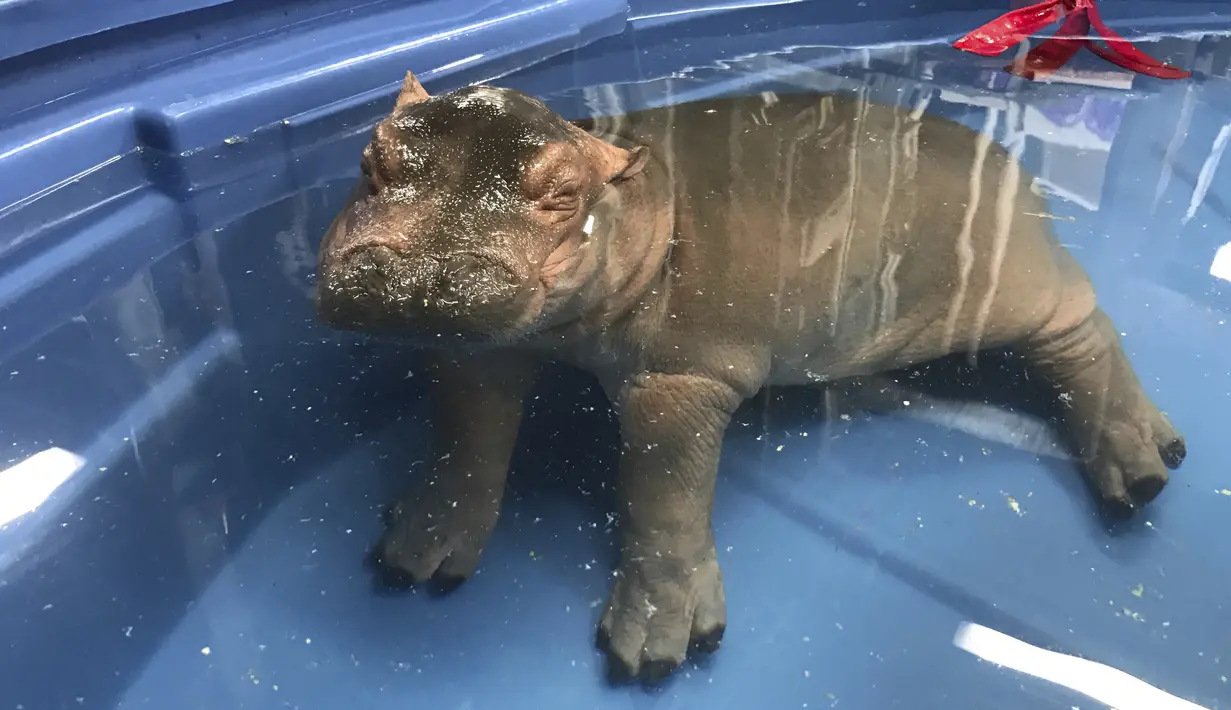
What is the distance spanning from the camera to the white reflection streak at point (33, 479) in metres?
1.83

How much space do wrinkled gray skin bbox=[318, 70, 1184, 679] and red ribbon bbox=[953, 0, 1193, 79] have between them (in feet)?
4.23

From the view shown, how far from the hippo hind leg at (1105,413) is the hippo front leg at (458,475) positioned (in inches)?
44.8

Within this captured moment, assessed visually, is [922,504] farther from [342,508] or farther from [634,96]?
[634,96]

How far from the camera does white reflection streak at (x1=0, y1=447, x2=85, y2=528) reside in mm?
1832

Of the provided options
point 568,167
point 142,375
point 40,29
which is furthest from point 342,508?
point 40,29

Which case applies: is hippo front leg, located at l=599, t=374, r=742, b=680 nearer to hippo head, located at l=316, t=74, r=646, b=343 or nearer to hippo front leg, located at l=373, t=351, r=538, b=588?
hippo front leg, located at l=373, t=351, r=538, b=588

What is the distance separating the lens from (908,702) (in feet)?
5.49

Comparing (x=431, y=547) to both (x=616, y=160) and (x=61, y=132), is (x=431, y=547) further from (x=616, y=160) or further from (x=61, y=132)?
(x=61, y=132)

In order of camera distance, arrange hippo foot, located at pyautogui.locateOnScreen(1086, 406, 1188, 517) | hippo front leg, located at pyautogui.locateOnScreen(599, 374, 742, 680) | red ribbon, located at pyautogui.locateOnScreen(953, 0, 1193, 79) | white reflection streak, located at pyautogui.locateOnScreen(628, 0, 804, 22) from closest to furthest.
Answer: hippo front leg, located at pyautogui.locateOnScreen(599, 374, 742, 680) → hippo foot, located at pyautogui.locateOnScreen(1086, 406, 1188, 517) → red ribbon, located at pyautogui.locateOnScreen(953, 0, 1193, 79) → white reflection streak, located at pyautogui.locateOnScreen(628, 0, 804, 22)

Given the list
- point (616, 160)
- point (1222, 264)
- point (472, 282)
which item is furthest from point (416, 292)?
point (1222, 264)

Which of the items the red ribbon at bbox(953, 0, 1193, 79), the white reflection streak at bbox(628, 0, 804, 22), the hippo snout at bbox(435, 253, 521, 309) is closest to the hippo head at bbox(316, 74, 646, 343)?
the hippo snout at bbox(435, 253, 521, 309)

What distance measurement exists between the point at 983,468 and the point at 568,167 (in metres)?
1.12

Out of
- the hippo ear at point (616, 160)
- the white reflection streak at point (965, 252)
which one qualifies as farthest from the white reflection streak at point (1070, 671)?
the hippo ear at point (616, 160)

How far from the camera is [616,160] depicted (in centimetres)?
174
